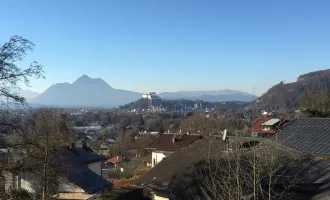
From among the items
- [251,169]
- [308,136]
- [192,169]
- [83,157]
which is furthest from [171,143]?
Answer: [251,169]

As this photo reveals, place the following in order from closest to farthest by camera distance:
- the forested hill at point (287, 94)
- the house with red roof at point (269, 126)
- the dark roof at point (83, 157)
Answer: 1. the house with red roof at point (269, 126)
2. the dark roof at point (83, 157)
3. the forested hill at point (287, 94)

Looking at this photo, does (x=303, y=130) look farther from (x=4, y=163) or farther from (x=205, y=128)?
A: (x=205, y=128)

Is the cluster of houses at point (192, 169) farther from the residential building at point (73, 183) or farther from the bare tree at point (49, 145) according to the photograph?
the bare tree at point (49, 145)

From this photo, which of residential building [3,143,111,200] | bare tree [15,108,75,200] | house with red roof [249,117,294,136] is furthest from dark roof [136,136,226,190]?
residential building [3,143,111,200]

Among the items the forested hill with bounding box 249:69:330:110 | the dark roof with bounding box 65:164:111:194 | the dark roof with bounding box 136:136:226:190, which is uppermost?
the forested hill with bounding box 249:69:330:110

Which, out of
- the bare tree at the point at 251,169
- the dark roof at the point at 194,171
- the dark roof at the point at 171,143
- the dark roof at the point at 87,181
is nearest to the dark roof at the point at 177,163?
the dark roof at the point at 194,171

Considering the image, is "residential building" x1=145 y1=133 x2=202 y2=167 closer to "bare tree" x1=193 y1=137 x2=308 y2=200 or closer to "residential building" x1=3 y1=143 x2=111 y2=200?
"residential building" x1=3 y1=143 x2=111 y2=200
